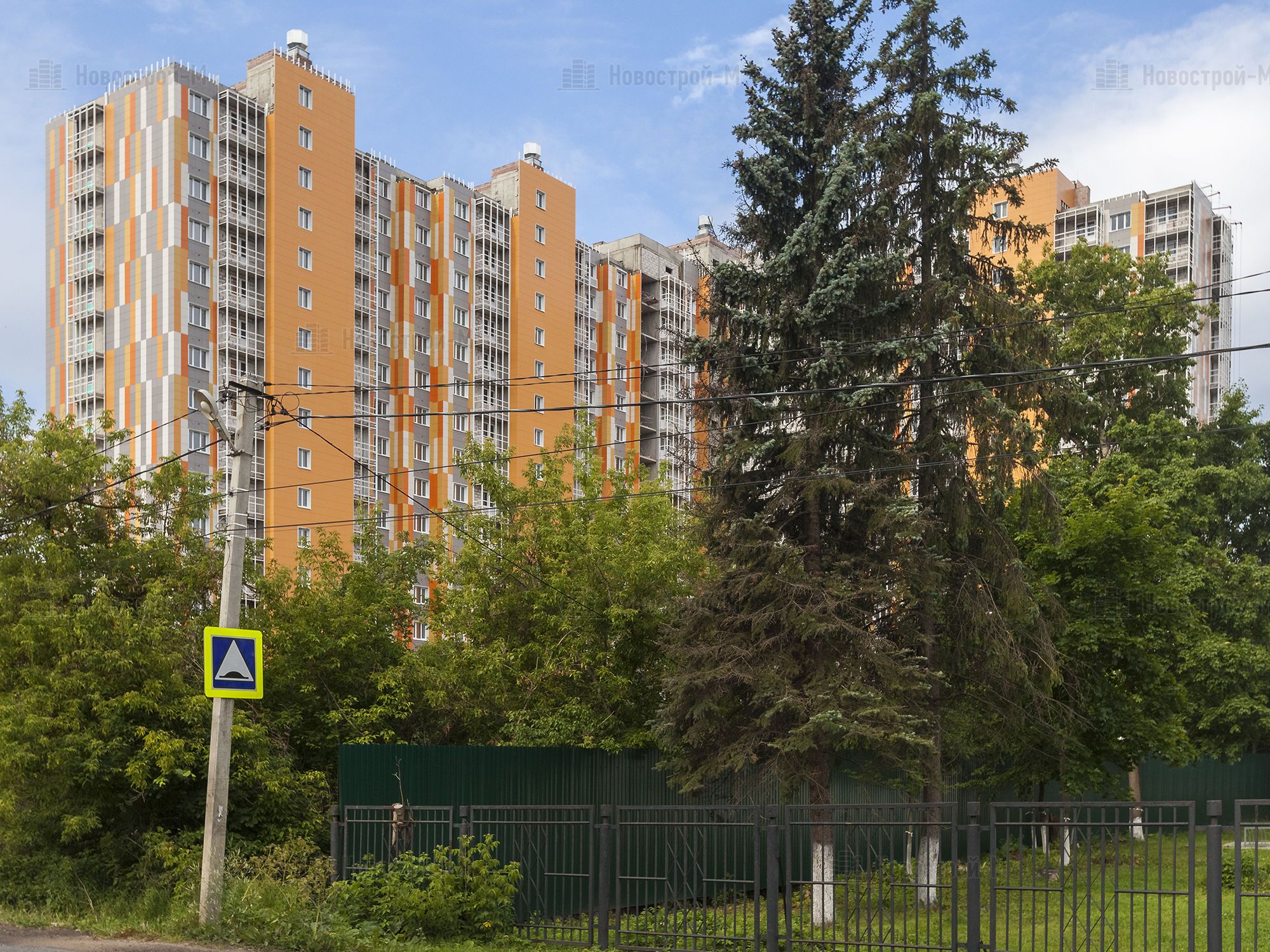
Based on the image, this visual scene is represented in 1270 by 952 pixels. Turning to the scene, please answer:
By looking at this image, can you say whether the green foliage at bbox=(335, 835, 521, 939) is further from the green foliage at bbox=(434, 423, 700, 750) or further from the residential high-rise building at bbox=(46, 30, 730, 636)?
the residential high-rise building at bbox=(46, 30, 730, 636)

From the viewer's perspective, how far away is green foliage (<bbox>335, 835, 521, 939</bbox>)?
46.8 ft

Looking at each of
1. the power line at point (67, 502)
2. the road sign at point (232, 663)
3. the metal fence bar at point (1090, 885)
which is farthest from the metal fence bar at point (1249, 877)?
the power line at point (67, 502)

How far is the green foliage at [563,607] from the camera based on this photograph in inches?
868

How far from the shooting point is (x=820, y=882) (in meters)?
12.8

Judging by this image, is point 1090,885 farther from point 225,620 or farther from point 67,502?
point 67,502

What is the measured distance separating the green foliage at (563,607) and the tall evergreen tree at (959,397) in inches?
171

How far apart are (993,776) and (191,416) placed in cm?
4134

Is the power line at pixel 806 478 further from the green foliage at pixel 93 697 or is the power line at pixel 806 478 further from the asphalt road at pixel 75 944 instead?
the asphalt road at pixel 75 944

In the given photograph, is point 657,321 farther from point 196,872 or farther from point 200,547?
point 196,872

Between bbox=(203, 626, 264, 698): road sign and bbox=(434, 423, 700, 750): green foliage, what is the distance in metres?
7.61

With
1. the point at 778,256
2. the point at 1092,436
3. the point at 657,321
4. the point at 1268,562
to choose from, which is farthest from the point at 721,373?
the point at 657,321

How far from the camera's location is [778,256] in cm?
1917

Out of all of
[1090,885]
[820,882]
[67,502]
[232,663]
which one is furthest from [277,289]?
[1090,885]

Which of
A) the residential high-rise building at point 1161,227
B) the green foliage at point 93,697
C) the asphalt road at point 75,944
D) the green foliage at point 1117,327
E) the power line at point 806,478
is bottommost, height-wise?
the asphalt road at point 75,944
